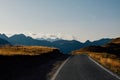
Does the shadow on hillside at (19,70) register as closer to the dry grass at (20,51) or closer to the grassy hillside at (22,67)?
the grassy hillside at (22,67)

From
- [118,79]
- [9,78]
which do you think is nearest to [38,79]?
[9,78]

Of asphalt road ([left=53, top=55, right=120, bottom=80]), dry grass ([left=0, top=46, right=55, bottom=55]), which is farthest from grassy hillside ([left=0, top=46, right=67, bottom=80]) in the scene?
dry grass ([left=0, top=46, right=55, bottom=55])

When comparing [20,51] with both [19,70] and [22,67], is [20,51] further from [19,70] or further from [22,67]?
[19,70]

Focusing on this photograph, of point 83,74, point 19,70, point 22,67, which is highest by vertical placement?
point 22,67

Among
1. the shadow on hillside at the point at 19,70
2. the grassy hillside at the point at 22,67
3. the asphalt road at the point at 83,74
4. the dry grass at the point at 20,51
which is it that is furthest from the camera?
the dry grass at the point at 20,51

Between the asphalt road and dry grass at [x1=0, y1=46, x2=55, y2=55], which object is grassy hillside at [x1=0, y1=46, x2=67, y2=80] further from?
dry grass at [x1=0, y1=46, x2=55, y2=55]

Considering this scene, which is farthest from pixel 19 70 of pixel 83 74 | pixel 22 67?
pixel 83 74

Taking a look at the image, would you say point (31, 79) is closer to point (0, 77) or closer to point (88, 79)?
point (0, 77)

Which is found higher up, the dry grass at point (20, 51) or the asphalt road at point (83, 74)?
the dry grass at point (20, 51)

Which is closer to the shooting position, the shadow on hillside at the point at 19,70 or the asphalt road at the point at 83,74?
the asphalt road at the point at 83,74

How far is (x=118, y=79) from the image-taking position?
65.8ft

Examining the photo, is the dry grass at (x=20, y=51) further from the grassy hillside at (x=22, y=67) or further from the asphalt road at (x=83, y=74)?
the asphalt road at (x=83, y=74)

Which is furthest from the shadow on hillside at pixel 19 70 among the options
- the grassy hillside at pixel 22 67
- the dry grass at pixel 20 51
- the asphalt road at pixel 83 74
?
the dry grass at pixel 20 51

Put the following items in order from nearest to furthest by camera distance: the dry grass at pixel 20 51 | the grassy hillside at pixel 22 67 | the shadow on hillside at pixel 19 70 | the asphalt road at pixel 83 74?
the asphalt road at pixel 83 74
the shadow on hillside at pixel 19 70
the grassy hillside at pixel 22 67
the dry grass at pixel 20 51
